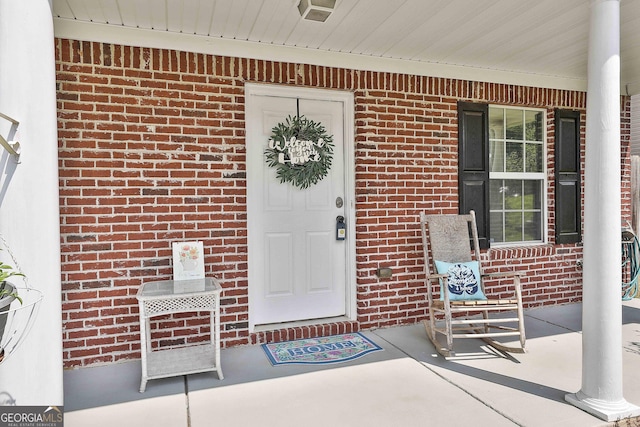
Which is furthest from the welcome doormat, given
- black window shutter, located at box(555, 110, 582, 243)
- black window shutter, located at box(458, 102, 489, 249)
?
black window shutter, located at box(555, 110, 582, 243)

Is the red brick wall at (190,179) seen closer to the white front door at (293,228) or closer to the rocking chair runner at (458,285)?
the white front door at (293,228)

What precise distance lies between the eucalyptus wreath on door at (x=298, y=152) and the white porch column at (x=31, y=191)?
6.34ft

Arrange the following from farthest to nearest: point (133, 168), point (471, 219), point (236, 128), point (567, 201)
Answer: point (567, 201) → point (471, 219) → point (236, 128) → point (133, 168)

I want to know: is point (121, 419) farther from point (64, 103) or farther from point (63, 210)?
point (64, 103)

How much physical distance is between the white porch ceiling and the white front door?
0.46 m

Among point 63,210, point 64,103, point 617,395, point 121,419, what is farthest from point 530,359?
point 64,103

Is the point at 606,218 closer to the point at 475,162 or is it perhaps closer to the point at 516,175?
the point at 475,162

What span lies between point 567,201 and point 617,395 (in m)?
2.81

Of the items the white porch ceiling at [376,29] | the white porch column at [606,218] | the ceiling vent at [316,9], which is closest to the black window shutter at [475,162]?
the white porch ceiling at [376,29]

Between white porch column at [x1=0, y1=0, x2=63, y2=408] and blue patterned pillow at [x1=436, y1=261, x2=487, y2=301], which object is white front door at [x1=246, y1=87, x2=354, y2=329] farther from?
white porch column at [x1=0, y1=0, x2=63, y2=408]

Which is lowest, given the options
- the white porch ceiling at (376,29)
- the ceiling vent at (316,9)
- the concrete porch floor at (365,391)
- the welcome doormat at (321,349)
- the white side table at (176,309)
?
the concrete porch floor at (365,391)

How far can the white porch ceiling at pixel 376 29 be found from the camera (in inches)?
111

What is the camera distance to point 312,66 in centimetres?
365

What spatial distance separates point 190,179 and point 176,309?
105cm
